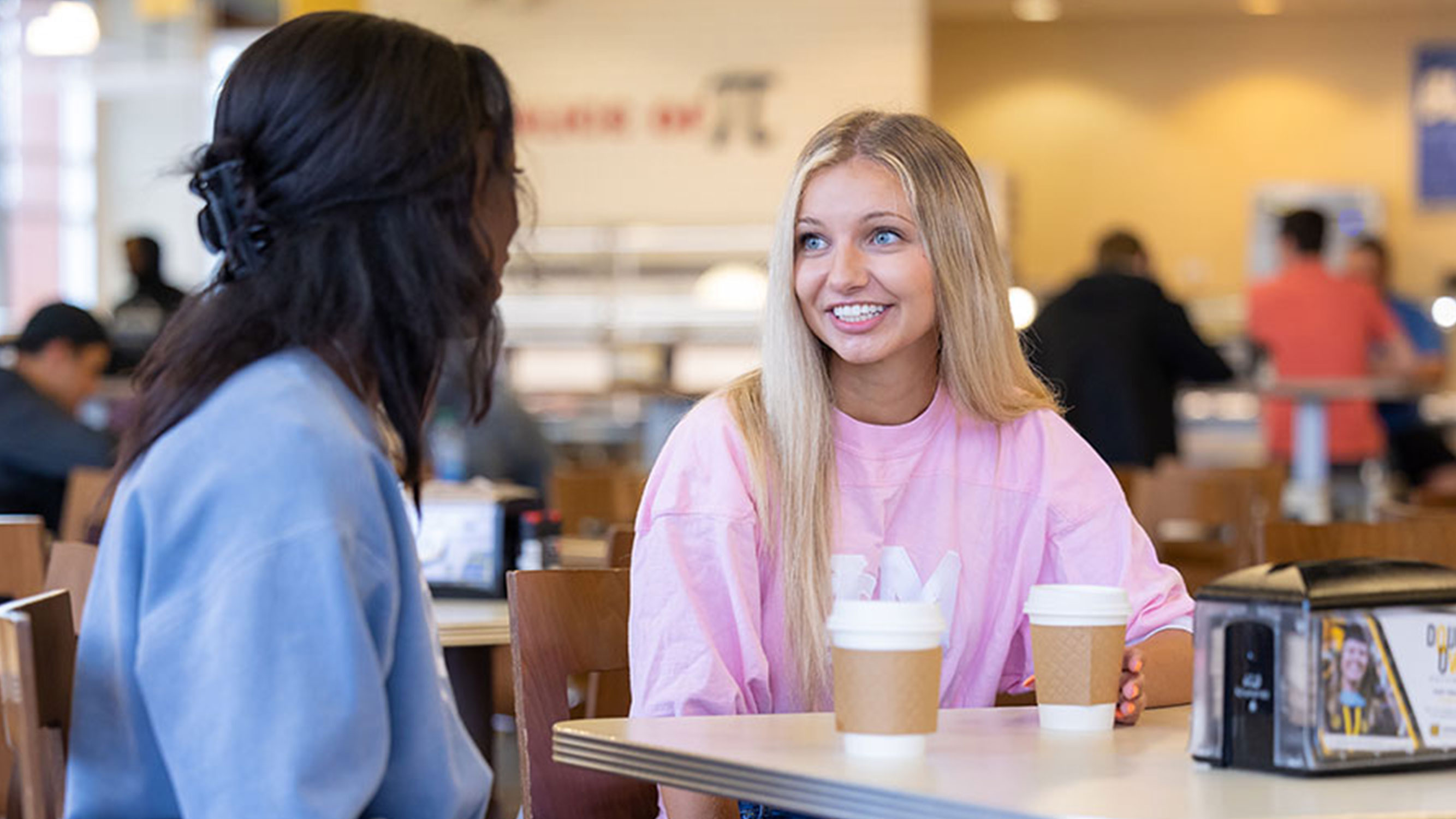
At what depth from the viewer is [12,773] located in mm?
2381

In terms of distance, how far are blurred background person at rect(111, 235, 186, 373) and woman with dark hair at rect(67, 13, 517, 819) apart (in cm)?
626

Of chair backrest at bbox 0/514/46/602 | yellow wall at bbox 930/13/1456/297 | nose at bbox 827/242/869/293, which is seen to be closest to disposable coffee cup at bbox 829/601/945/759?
nose at bbox 827/242/869/293

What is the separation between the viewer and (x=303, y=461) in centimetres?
121

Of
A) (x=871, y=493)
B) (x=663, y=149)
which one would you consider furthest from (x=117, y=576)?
(x=663, y=149)

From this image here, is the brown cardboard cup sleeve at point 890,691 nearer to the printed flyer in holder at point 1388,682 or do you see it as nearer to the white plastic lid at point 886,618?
the white plastic lid at point 886,618

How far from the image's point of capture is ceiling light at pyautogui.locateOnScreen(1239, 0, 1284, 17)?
10.9 metres

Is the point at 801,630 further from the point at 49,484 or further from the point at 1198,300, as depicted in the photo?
the point at 1198,300

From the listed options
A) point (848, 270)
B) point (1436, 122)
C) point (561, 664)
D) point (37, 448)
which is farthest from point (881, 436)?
point (1436, 122)

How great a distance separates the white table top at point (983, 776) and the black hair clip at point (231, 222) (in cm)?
48

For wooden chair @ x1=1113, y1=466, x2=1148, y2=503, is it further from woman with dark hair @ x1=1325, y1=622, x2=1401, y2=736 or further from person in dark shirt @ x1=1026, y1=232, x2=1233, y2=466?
woman with dark hair @ x1=1325, y1=622, x2=1401, y2=736

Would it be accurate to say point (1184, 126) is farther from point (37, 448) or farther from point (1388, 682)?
point (1388, 682)

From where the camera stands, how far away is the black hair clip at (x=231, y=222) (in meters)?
1.31

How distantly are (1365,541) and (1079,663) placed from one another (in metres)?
1.48

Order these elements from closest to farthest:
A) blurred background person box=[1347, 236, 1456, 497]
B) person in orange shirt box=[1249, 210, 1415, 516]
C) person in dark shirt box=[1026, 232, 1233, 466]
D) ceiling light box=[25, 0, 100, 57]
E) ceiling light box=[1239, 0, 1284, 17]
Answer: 1. person in dark shirt box=[1026, 232, 1233, 466]
2. person in orange shirt box=[1249, 210, 1415, 516]
3. blurred background person box=[1347, 236, 1456, 497]
4. ceiling light box=[25, 0, 100, 57]
5. ceiling light box=[1239, 0, 1284, 17]
